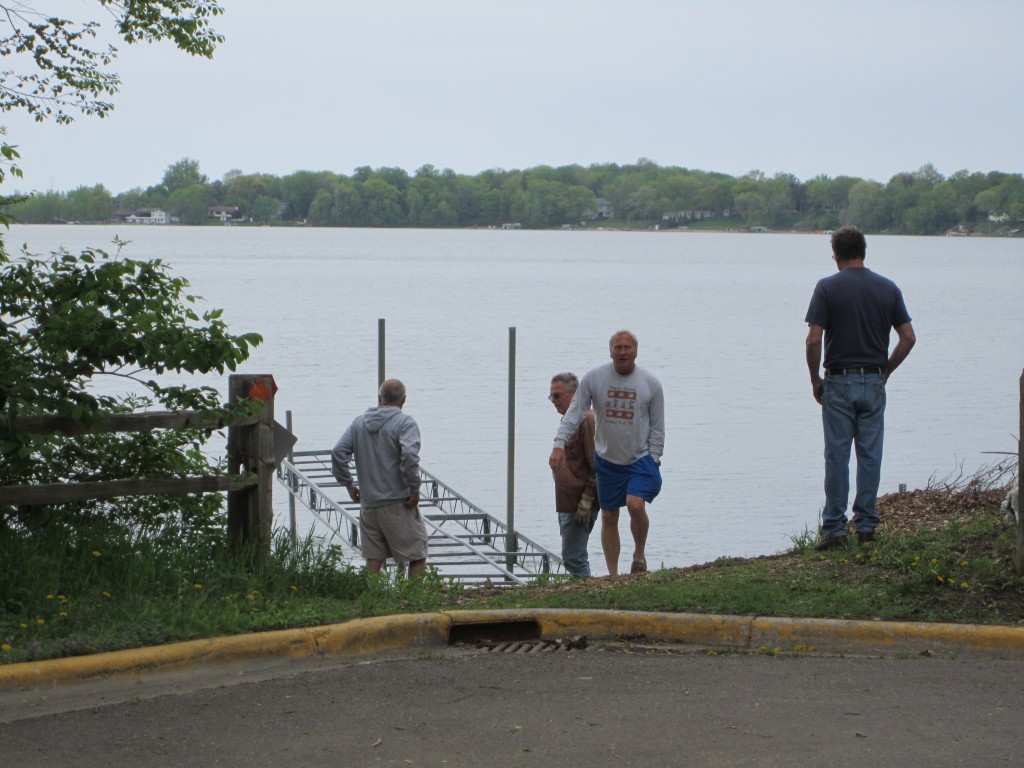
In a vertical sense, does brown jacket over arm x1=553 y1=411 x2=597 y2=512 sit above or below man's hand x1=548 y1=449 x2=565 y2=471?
below

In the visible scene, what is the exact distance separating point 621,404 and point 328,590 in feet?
9.64

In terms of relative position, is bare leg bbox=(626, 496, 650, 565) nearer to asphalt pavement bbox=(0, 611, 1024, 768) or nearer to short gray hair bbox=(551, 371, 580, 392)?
short gray hair bbox=(551, 371, 580, 392)

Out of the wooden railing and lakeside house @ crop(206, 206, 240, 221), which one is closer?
the wooden railing

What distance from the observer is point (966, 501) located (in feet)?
32.2

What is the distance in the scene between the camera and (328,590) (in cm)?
730

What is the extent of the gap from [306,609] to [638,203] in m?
170

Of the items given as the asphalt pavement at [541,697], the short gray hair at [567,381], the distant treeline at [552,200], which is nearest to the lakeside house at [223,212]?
the distant treeline at [552,200]

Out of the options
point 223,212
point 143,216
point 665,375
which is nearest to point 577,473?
point 665,375

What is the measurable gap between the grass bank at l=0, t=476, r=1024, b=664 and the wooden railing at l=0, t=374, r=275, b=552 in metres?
0.21

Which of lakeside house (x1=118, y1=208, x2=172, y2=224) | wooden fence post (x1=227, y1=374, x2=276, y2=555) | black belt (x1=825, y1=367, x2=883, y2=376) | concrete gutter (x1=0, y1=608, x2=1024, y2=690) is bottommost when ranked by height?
lakeside house (x1=118, y1=208, x2=172, y2=224)

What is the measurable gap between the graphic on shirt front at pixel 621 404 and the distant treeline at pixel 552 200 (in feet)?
443

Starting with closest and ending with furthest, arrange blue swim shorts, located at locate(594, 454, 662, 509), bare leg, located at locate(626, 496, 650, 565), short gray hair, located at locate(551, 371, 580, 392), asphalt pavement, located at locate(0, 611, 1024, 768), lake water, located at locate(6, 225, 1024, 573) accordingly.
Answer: asphalt pavement, located at locate(0, 611, 1024, 768), bare leg, located at locate(626, 496, 650, 565), blue swim shorts, located at locate(594, 454, 662, 509), short gray hair, located at locate(551, 371, 580, 392), lake water, located at locate(6, 225, 1024, 573)

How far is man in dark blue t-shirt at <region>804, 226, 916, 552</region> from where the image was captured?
8305mm

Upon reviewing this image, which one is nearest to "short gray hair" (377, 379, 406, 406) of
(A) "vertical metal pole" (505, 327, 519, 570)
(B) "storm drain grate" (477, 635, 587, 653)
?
(B) "storm drain grate" (477, 635, 587, 653)
